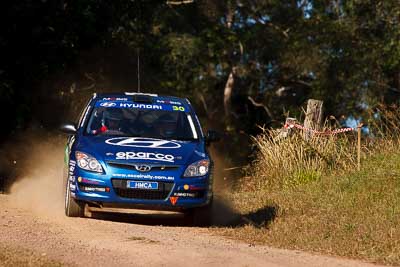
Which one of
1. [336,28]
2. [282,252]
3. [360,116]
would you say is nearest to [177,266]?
[282,252]

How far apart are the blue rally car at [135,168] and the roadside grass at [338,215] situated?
2.37ft

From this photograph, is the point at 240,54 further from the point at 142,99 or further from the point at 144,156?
the point at 144,156

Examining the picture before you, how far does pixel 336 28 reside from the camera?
39.7 meters

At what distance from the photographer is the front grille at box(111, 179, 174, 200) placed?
42.3 ft

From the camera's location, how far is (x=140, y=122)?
14.2 metres

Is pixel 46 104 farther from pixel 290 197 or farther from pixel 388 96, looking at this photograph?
pixel 388 96

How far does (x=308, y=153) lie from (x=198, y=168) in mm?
4909

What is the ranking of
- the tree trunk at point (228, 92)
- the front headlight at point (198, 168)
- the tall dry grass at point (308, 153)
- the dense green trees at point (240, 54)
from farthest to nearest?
the tree trunk at point (228, 92)
the dense green trees at point (240, 54)
the tall dry grass at point (308, 153)
the front headlight at point (198, 168)

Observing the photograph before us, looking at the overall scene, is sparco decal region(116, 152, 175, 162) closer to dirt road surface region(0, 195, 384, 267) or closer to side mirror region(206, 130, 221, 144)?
dirt road surface region(0, 195, 384, 267)

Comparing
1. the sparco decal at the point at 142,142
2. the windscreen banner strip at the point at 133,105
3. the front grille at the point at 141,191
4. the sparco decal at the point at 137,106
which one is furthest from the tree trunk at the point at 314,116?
the front grille at the point at 141,191

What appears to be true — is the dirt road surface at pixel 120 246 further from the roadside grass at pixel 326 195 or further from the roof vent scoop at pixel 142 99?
the roof vent scoop at pixel 142 99

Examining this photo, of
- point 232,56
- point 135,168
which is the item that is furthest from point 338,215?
point 232,56

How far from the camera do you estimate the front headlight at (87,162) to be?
12922 millimetres

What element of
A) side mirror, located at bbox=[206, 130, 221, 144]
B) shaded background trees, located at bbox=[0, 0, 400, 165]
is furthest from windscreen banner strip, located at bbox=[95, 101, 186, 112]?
shaded background trees, located at bbox=[0, 0, 400, 165]
